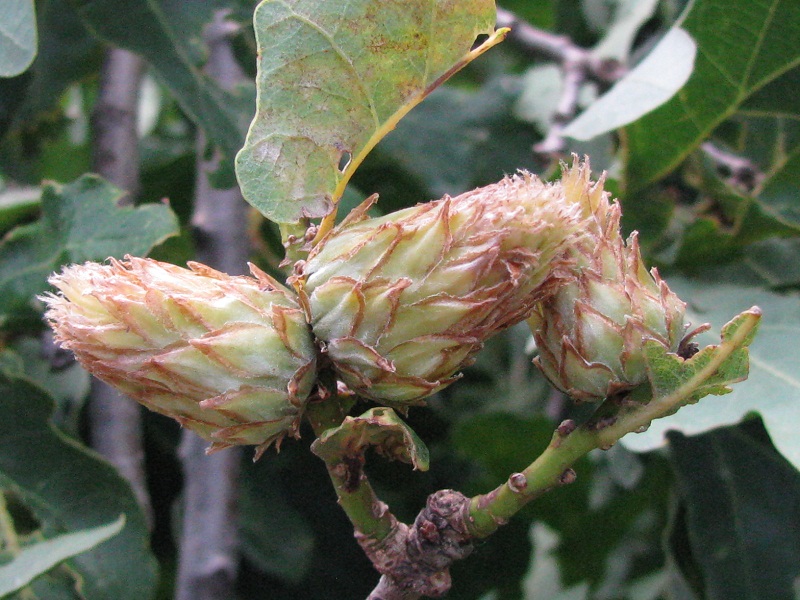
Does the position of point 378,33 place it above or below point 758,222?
above

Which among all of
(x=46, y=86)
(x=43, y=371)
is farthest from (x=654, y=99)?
(x=46, y=86)

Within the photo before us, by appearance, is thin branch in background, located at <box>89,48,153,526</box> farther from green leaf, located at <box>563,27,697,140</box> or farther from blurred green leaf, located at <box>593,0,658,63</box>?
blurred green leaf, located at <box>593,0,658,63</box>

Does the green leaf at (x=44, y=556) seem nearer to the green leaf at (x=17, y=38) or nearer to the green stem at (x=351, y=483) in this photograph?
the green stem at (x=351, y=483)

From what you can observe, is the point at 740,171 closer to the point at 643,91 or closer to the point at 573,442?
the point at 643,91

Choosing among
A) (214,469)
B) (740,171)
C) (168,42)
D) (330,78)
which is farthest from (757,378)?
(168,42)

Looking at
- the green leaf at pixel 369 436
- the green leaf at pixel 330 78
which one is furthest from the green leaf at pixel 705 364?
the green leaf at pixel 330 78

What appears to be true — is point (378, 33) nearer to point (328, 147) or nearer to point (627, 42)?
point (328, 147)
